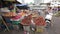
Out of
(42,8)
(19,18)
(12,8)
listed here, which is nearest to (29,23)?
(19,18)

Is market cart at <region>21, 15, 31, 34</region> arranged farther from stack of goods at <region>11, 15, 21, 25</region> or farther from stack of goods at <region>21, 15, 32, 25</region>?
stack of goods at <region>11, 15, 21, 25</region>

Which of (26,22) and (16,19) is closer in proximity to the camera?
(26,22)

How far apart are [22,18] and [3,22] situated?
34cm

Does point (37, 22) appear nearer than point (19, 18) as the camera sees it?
Yes

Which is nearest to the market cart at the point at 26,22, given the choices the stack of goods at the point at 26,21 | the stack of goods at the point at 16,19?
the stack of goods at the point at 26,21

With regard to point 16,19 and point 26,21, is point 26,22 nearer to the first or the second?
point 26,21

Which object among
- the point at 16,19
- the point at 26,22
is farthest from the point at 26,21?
the point at 16,19

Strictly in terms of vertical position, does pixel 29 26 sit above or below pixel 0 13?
below

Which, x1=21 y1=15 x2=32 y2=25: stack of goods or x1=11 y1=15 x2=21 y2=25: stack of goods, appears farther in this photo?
x1=11 y1=15 x2=21 y2=25: stack of goods

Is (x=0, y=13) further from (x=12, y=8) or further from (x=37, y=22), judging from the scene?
(x=37, y=22)

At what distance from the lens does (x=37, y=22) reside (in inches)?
58.4

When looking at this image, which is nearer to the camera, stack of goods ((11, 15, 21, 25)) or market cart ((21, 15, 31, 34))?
market cart ((21, 15, 31, 34))

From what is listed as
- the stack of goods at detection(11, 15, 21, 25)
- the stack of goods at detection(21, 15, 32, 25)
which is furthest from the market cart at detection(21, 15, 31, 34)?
the stack of goods at detection(11, 15, 21, 25)

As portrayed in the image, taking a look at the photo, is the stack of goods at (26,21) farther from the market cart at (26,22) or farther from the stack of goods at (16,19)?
the stack of goods at (16,19)
